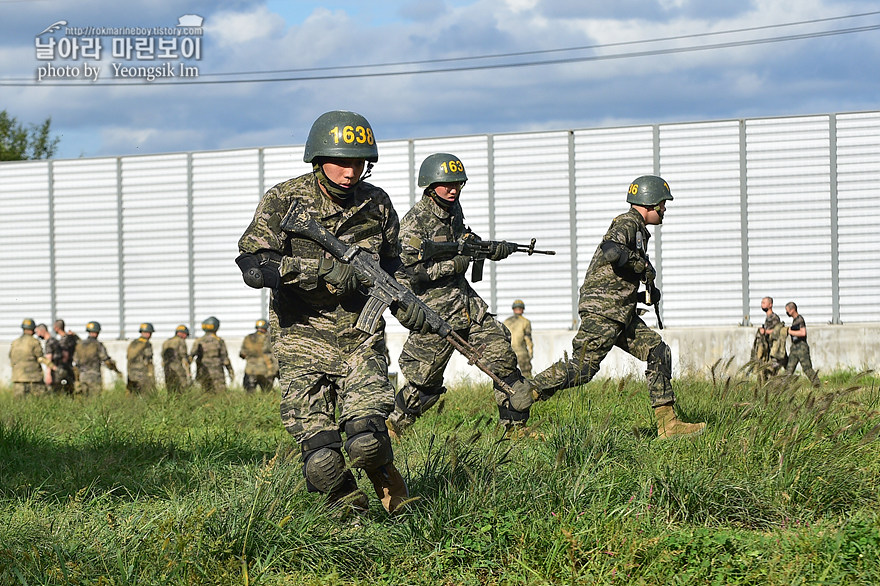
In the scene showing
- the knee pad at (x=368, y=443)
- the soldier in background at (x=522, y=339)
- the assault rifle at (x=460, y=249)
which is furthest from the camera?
the soldier in background at (x=522, y=339)

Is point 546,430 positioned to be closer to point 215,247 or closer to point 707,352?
point 707,352

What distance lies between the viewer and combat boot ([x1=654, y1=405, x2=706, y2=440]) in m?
6.92

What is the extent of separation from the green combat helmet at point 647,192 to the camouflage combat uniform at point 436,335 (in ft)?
4.87

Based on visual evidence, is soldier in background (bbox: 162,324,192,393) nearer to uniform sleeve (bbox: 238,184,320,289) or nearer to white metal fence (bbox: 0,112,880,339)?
white metal fence (bbox: 0,112,880,339)

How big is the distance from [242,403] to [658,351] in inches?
192

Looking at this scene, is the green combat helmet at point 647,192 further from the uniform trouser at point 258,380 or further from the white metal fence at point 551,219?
the uniform trouser at point 258,380

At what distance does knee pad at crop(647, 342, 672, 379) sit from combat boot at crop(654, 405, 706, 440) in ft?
0.87

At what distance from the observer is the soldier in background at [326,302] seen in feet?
16.6

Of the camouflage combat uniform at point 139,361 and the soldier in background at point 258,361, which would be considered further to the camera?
the soldier in background at point 258,361

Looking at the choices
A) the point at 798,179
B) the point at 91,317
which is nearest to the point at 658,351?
the point at 798,179

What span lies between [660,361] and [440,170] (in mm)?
2329

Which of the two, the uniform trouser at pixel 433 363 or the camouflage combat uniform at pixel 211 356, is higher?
the uniform trouser at pixel 433 363

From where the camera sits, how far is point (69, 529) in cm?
A: 471

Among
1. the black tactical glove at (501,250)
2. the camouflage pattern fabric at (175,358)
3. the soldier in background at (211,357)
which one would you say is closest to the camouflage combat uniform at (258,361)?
the soldier in background at (211,357)
